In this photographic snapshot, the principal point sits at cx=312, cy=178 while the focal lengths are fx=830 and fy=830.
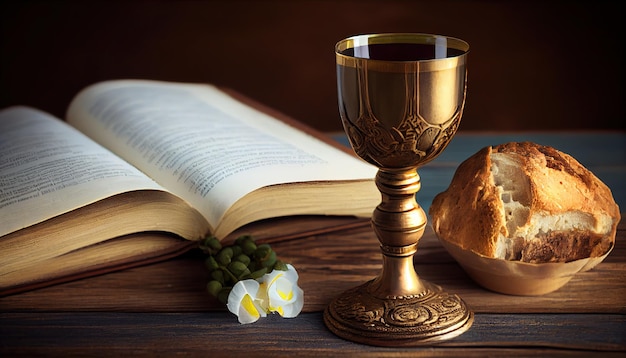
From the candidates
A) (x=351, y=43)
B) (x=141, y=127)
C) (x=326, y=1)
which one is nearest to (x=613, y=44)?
(x=326, y=1)

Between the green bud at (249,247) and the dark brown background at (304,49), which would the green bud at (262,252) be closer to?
the green bud at (249,247)

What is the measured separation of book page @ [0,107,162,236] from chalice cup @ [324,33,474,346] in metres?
0.35

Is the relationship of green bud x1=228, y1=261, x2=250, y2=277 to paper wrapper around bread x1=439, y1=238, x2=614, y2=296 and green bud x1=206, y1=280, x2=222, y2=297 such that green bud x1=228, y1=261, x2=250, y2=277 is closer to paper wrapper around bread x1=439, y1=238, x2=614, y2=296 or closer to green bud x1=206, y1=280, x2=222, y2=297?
green bud x1=206, y1=280, x2=222, y2=297

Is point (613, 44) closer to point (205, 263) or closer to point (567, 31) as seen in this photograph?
point (567, 31)

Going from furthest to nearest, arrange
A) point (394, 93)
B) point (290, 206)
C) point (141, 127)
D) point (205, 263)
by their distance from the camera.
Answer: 1. point (141, 127)
2. point (290, 206)
3. point (205, 263)
4. point (394, 93)

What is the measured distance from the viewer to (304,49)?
2.82 meters

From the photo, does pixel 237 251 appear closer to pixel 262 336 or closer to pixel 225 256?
pixel 225 256

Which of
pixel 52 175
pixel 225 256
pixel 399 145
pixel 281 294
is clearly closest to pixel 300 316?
pixel 281 294

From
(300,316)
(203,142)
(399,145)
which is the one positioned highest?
(399,145)

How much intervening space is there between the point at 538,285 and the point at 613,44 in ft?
6.13

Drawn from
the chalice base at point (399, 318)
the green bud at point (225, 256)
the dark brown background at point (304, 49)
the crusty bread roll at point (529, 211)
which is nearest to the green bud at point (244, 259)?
the green bud at point (225, 256)

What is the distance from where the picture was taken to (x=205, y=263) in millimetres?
1136

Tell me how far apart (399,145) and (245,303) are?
28 cm

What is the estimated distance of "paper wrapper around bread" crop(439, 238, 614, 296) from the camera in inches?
39.0
